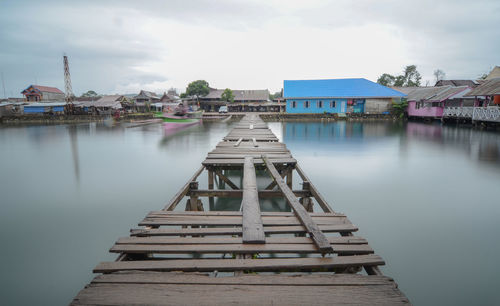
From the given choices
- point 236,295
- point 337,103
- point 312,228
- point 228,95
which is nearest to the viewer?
point 236,295

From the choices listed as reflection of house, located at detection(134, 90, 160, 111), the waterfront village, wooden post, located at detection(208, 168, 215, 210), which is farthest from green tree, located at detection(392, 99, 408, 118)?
reflection of house, located at detection(134, 90, 160, 111)

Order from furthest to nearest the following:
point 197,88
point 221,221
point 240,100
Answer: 1. point 197,88
2. point 240,100
3. point 221,221

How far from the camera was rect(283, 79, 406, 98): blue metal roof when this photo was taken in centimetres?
3306

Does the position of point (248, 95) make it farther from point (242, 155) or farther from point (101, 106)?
point (242, 155)

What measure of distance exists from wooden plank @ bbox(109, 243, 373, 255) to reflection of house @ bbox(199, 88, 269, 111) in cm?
4186

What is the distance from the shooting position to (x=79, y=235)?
5406 mm

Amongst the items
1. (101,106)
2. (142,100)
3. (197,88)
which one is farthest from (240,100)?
(101,106)

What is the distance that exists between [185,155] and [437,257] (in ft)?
37.3

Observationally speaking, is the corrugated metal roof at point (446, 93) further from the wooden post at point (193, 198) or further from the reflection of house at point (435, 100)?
the wooden post at point (193, 198)

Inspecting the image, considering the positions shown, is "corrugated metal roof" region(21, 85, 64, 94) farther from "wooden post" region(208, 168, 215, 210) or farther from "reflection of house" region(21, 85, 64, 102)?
"wooden post" region(208, 168, 215, 210)

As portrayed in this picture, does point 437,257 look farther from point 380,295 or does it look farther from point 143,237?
point 143,237

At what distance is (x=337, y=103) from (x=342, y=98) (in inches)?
33.4

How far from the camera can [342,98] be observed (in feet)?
109

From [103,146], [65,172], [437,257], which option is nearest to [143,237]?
[437,257]
